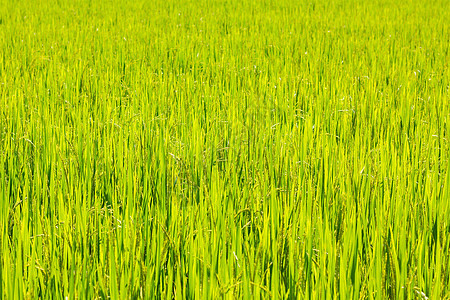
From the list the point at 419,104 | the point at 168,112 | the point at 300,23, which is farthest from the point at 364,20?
the point at 168,112

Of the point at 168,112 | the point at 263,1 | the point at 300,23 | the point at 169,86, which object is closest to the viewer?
the point at 168,112

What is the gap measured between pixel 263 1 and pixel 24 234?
29.3 feet

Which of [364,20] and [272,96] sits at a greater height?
[364,20]

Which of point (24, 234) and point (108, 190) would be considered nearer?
point (24, 234)

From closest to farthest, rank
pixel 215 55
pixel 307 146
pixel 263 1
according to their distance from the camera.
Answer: pixel 307 146
pixel 215 55
pixel 263 1

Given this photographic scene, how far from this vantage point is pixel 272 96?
319 centimetres

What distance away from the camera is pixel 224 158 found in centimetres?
219

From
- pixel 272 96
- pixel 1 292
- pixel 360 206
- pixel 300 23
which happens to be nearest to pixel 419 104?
pixel 272 96

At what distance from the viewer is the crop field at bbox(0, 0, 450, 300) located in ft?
4.11

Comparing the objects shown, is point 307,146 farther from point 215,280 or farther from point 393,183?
point 215,280

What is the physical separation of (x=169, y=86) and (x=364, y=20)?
15.0ft

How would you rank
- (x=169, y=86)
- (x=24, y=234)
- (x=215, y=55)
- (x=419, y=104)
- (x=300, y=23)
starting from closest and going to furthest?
1. (x=24, y=234)
2. (x=419, y=104)
3. (x=169, y=86)
4. (x=215, y=55)
5. (x=300, y=23)

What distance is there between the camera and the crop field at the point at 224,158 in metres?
1.25

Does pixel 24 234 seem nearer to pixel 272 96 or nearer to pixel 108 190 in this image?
pixel 108 190
